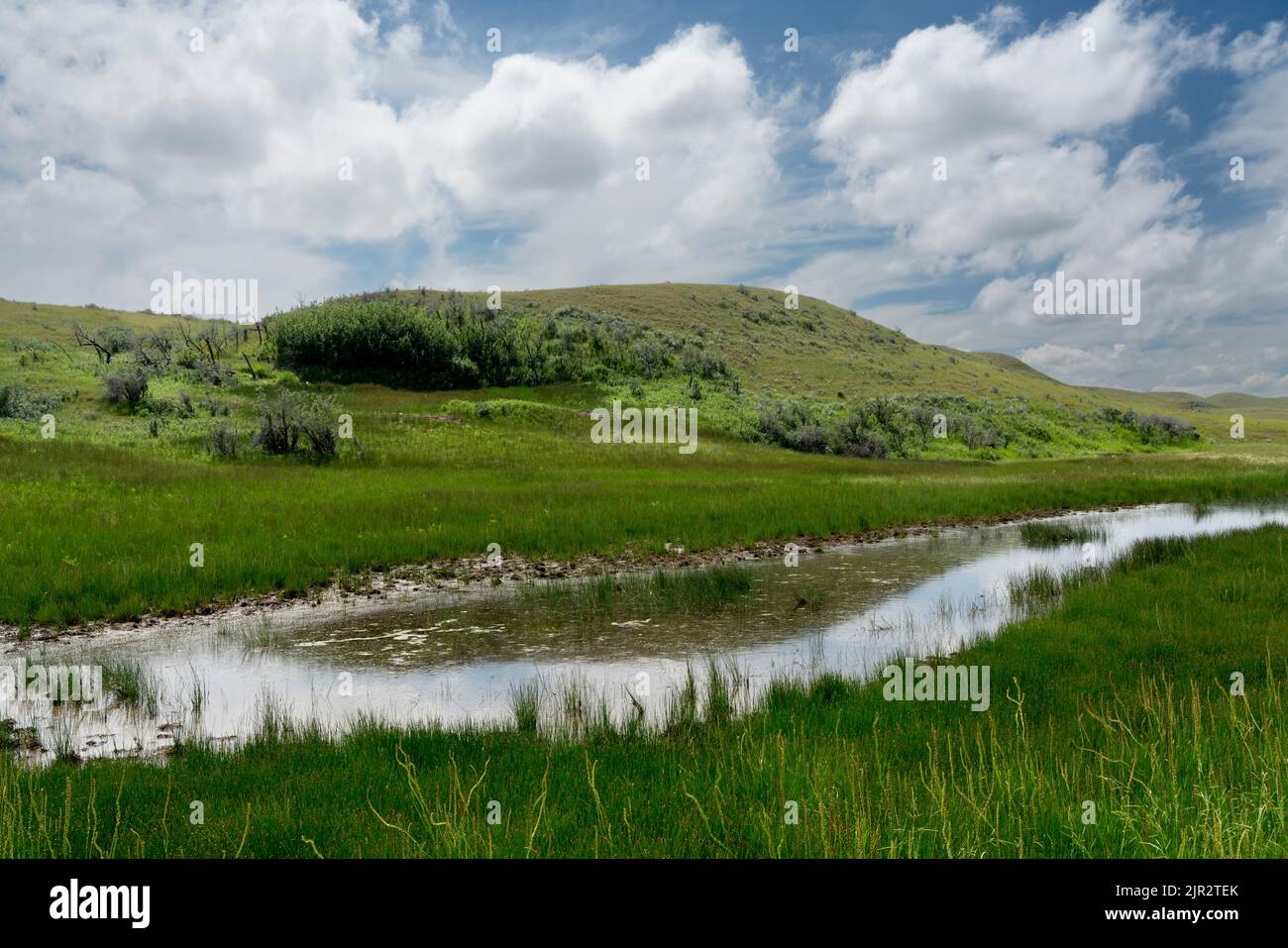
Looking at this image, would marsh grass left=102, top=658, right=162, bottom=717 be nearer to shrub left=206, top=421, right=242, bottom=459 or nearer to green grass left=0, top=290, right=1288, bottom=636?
green grass left=0, top=290, right=1288, bottom=636

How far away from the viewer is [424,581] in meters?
18.5

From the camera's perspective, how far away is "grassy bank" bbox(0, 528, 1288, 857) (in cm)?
499

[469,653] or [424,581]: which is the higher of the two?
[424,581]

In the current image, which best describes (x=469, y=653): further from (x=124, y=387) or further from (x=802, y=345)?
(x=802, y=345)

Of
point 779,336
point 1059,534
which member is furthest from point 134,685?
point 779,336

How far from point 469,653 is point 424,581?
6049 mm

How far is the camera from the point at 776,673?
447 inches

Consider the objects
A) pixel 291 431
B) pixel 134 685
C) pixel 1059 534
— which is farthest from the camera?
pixel 291 431

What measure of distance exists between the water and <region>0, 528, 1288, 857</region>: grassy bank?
1.71 m

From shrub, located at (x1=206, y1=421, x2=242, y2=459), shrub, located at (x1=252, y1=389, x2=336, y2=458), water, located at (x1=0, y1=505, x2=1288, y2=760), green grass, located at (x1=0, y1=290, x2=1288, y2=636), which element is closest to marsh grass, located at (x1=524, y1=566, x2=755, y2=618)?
water, located at (x1=0, y1=505, x2=1288, y2=760)

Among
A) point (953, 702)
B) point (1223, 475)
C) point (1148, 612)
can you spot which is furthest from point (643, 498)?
point (1223, 475)

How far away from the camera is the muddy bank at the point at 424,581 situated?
14.3m
